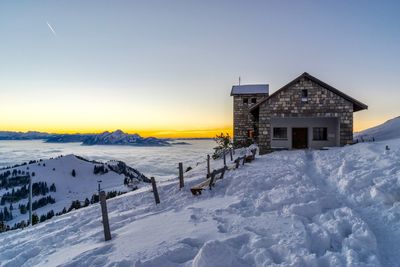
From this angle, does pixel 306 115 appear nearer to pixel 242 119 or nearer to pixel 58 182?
pixel 242 119

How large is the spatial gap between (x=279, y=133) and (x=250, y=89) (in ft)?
32.8

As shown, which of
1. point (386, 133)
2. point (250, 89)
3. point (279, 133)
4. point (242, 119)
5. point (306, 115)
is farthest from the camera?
point (250, 89)

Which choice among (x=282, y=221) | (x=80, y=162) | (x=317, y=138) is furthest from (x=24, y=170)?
(x=282, y=221)

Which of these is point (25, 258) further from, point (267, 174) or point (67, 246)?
point (267, 174)

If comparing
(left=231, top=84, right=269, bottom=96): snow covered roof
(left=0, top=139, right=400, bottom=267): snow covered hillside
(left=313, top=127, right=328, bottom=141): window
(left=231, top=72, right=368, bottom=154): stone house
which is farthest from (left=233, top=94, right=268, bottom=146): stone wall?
(left=0, top=139, right=400, bottom=267): snow covered hillside

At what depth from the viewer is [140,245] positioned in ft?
19.8

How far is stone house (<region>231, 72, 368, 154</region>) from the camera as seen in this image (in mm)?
21516

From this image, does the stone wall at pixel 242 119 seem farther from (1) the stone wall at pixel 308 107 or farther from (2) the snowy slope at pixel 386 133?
(2) the snowy slope at pixel 386 133

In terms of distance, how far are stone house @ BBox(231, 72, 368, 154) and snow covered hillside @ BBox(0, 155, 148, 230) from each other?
6930 cm

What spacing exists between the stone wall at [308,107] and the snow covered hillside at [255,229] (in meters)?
10.0

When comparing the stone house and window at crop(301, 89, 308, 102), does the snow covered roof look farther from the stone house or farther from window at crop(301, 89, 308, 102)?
window at crop(301, 89, 308, 102)

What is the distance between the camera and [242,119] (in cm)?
3262

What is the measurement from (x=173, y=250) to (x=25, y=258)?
205 inches

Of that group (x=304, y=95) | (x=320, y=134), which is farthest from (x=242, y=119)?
(x=304, y=95)
